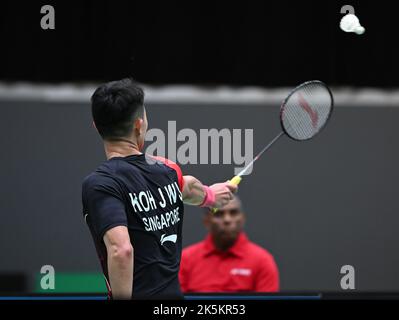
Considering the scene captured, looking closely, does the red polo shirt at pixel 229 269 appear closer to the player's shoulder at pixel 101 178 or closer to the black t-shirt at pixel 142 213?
the black t-shirt at pixel 142 213

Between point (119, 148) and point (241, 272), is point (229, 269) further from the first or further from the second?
point (119, 148)

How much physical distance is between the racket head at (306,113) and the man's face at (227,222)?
3.48 feet

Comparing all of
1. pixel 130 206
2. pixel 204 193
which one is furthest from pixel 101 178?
pixel 204 193

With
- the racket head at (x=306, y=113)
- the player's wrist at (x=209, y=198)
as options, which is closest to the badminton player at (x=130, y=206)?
the player's wrist at (x=209, y=198)

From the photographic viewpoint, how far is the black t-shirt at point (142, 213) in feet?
9.71

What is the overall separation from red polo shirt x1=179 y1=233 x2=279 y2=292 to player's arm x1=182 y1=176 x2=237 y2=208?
1.29 m

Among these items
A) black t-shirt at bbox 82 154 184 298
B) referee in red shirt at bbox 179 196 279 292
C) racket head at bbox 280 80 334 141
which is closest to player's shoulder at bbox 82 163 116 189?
black t-shirt at bbox 82 154 184 298

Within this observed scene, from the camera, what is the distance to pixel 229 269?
4906mm

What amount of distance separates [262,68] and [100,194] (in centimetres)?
291

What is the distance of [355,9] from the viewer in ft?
18.2

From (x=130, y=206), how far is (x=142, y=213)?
0.05 metres

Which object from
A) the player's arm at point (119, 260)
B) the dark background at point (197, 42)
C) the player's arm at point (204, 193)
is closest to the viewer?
the player's arm at point (119, 260)
